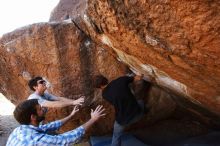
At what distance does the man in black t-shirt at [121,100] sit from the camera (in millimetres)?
5094

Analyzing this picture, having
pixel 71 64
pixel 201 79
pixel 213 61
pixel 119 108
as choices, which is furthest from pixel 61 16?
pixel 213 61

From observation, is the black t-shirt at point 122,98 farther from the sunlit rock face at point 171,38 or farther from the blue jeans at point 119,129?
the sunlit rock face at point 171,38

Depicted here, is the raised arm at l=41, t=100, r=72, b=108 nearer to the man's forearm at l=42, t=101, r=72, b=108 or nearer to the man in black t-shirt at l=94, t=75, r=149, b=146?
the man's forearm at l=42, t=101, r=72, b=108

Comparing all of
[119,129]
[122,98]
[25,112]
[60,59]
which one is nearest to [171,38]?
[25,112]

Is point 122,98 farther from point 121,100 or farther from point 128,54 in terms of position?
point 128,54

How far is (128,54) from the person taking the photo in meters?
5.07

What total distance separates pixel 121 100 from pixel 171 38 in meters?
1.85

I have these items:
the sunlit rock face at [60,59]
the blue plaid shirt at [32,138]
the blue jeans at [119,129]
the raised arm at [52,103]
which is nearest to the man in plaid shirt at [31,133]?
the blue plaid shirt at [32,138]

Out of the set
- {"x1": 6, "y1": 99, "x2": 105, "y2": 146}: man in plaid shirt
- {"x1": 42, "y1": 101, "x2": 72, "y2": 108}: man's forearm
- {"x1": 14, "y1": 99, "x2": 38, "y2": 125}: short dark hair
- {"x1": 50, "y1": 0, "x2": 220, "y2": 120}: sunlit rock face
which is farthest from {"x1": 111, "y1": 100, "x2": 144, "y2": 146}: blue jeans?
{"x1": 14, "y1": 99, "x2": 38, "y2": 125}: short dark hair

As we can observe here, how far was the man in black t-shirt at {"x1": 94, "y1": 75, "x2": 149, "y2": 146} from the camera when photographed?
5.09m

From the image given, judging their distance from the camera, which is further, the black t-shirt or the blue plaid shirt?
the black t-shirt

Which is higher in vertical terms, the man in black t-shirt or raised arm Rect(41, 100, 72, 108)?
raised arm Rect(41, 100, 72, 108)

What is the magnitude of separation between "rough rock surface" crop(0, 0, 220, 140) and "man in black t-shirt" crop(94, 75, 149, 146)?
398mm

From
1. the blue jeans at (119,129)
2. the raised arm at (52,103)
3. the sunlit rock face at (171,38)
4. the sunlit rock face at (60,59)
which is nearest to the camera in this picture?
the sunlit rock face at (171,38)
